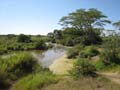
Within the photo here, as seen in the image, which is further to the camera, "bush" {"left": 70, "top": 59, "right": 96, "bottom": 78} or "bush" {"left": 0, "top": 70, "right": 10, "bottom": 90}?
"bush" {"left": 0, "top": 70, "right": 10, "bottom": 90}

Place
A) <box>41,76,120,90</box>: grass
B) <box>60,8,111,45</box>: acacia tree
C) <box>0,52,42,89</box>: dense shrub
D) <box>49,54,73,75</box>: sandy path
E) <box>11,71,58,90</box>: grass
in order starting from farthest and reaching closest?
<box>60,8,111,45</box>: acacia tree
<box>49,54,73,75</box>: sandy path
<box>0,52,42,89</box>: dense shrub
<box>11,71,58,90</box>: grass
<box>41,76,120,90</box>: grass

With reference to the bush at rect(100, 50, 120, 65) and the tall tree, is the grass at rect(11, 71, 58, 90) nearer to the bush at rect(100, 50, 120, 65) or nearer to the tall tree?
the bush at rect(100, 50, 120, 65)

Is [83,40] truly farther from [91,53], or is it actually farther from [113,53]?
[113,53]

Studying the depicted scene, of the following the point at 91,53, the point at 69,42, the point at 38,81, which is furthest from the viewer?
the point at 69,42

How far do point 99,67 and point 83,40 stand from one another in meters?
32.5

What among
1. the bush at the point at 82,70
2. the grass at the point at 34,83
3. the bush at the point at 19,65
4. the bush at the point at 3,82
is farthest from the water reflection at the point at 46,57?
the bush at the point at 82,70

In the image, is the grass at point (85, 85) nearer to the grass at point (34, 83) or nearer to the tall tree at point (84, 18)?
the grass at point (34, 83)

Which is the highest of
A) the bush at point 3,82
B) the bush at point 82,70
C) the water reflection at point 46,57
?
the bush at point 82,70

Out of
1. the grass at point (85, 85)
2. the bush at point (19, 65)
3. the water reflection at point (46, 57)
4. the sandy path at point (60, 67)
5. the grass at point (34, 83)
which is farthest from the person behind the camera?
the water reflection at point (46, 57)

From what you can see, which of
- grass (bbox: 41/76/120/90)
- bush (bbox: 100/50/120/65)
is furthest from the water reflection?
grass (bbox: 41/76/120/90)

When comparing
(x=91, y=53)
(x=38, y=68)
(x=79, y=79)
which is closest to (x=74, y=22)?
(x=91, y=53)

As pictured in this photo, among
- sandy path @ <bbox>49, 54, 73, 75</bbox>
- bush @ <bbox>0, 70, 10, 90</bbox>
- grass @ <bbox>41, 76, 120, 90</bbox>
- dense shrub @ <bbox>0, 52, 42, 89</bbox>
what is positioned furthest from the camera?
sandy path @ <bbox>49, 54, 73, 75</bbox>

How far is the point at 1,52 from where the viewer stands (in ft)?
123

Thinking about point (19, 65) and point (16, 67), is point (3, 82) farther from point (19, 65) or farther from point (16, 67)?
point (19, 65)
